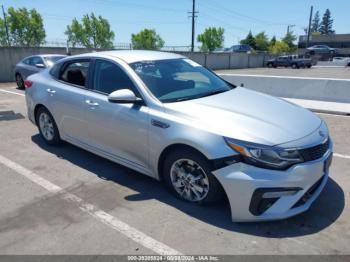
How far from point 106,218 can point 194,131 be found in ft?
4.25

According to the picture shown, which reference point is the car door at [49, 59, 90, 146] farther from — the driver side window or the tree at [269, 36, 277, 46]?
the tree at [269, 36, 277, 46]

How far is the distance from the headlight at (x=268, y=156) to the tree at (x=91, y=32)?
220 feet

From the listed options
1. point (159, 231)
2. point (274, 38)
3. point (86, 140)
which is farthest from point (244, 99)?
point (274, 38)

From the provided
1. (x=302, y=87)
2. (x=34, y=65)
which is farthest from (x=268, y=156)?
(x=34, y=65)

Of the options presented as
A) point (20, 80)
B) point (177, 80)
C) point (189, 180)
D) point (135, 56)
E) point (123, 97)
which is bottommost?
point (189, 180)

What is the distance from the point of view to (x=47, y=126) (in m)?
5.48

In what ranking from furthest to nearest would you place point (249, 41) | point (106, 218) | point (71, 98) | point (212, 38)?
1. point (249, 41)
2. point (212, 38)
3. point (71, 98)
4. point (106, 218)

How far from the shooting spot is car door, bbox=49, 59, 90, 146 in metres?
4.56

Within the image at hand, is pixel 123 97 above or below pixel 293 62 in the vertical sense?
above

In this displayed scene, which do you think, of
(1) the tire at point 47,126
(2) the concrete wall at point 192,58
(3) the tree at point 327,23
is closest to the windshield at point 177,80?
(1) the tire at point 47,126

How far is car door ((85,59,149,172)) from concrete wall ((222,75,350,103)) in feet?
22.7

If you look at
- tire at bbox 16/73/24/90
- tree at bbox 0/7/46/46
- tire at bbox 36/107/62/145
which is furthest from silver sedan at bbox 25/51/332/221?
tree at bbox 0/7/46/46

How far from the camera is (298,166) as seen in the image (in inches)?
116

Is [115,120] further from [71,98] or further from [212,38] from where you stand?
[212,38]
